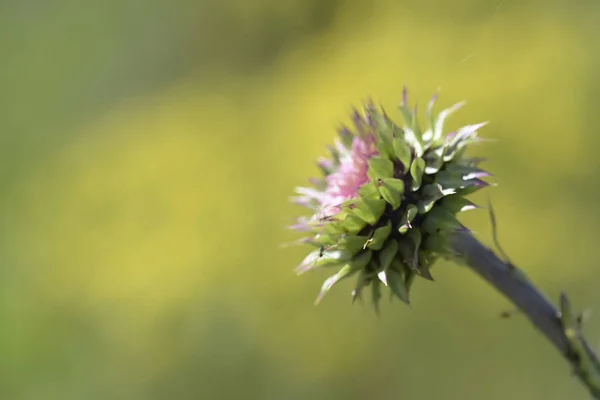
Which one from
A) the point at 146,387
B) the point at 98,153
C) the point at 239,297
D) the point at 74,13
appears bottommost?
the point at 146,387

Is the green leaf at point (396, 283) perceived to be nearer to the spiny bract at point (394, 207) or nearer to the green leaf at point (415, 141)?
the spiny bract at point (394, 207)

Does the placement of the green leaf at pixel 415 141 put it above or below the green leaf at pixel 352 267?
above

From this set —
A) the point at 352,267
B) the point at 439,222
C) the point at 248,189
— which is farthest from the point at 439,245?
the point at 248,189

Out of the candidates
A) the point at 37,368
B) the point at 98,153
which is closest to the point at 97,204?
the point at 98,153

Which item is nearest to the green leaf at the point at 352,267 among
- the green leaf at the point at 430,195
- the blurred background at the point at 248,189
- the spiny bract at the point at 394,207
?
the spiny bract at the point at 394,207

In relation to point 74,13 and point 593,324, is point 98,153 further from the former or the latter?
point 593,324
